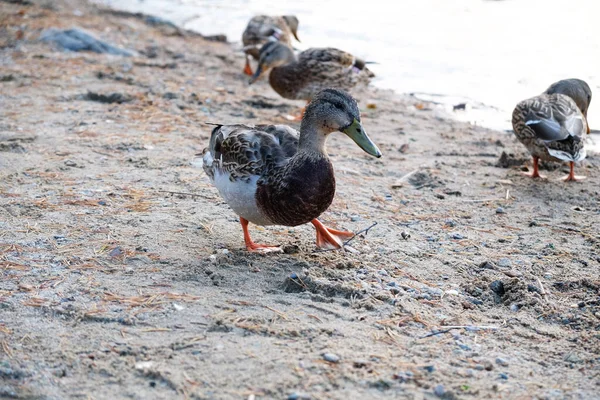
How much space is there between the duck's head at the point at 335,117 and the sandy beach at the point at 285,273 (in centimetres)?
67

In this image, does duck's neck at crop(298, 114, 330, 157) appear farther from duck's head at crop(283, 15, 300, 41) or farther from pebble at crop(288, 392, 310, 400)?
duck's head at crop(283, 15, 300, 41)

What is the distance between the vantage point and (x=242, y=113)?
→ 7.09 meters

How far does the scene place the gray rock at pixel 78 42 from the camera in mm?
9195

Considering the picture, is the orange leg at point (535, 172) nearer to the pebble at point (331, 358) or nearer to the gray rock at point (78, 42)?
the pebble at point (331, 358)

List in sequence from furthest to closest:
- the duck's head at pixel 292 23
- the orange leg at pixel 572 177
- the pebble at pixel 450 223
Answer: the duck's head at pixel 292 23
the orange leg at pixel 572 177
the pebble at pixel 450 223

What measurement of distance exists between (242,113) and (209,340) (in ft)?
14.3

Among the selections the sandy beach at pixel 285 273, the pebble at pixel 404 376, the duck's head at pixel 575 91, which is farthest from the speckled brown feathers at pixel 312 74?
the pebble at pixel 404 376

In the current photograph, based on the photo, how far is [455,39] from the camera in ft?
32.2

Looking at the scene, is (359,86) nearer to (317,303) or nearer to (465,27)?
(465,27)

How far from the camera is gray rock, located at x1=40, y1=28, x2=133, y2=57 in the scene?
9195mm

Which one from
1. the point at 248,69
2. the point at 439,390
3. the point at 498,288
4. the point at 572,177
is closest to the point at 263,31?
the point at 248,69

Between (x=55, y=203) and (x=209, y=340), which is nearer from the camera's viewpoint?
(x=209, y=340)

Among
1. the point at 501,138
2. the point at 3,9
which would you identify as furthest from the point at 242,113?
the point at 3,9

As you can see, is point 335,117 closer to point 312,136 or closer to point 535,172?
point 312,136
